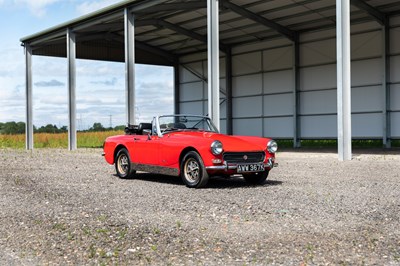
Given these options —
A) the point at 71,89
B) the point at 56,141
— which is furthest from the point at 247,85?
the point at 56,141

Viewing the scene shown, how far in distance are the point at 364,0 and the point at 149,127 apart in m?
14.8

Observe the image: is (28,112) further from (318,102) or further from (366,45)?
(366,45)

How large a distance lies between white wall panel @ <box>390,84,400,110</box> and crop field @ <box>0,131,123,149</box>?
52.5 feet

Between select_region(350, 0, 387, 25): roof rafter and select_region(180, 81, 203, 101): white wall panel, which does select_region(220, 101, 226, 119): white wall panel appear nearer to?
select_region(180, 81, 203, 101): white wall panel

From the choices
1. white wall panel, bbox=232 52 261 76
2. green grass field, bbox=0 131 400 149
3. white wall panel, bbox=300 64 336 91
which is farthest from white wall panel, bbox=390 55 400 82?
white wall panel, bbox=232 52 261 76

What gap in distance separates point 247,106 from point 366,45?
819 centimetres

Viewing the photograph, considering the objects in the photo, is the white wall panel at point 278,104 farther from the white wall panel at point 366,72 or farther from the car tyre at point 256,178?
the car tyre at point 256,178

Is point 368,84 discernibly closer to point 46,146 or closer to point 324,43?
point 324,43

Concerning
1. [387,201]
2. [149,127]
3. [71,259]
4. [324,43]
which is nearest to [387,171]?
[387,201]

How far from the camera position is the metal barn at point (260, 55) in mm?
21797

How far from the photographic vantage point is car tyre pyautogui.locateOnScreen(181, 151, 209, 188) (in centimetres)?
832

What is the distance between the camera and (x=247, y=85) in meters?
29.5

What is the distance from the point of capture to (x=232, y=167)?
8289mm

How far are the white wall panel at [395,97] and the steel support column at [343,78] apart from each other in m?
8.61
